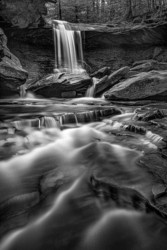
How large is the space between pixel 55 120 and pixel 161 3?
24724mm

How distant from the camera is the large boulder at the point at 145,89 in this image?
9383mm

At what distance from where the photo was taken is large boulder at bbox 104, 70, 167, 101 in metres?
9.38

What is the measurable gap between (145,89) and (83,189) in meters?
8.01

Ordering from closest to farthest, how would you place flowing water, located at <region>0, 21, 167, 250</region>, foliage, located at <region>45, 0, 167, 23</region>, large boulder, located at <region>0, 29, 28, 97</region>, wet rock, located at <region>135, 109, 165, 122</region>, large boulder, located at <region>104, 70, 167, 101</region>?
flowing water, located at <region>0, 21, 167, 250</region>, wet rock, located at <region>135, 109, 165, 122</region>, large boulder, located at <region>104, 70, 167, 101</region>, large boulder, located at <region>0, 29, 28, 97</region>, foliage, located at <region>45, 0, 167, 23</region>

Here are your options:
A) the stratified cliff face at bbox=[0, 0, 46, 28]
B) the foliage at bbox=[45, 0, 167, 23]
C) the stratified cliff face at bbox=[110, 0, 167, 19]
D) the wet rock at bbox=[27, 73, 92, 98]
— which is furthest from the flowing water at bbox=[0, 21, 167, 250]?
the foliage at bbox=[45, 0, 167, 23]

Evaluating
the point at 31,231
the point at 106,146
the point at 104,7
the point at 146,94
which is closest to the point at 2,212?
the point at 31,231

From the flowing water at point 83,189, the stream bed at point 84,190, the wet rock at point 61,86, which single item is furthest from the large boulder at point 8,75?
the stream bed at point 84,190

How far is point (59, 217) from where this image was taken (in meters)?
2.28

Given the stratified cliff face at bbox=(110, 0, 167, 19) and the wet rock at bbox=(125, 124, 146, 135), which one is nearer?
the wet rock at bbox=(125, 124, 146, 135)

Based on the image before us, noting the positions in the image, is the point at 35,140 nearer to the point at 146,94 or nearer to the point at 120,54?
the point at 146,94

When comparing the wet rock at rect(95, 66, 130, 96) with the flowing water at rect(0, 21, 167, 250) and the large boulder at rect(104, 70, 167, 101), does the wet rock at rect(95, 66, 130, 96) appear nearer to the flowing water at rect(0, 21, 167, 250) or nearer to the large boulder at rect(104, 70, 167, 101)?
the large boulder at rect(104, 70, 167, 101)

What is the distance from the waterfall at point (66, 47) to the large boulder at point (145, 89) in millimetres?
7229

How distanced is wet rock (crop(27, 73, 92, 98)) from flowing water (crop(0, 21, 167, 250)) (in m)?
6.36

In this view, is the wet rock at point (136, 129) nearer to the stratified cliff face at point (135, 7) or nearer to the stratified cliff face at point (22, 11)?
the stratified cliff face at point (22, 11)
